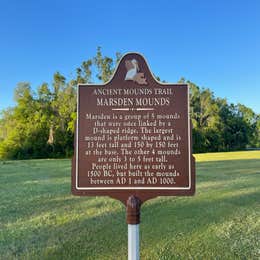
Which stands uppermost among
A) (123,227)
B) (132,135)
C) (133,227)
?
(132,135)

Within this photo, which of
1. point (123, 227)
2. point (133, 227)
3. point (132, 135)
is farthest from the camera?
point (123, 227)

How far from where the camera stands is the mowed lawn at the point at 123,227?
3.49 metres

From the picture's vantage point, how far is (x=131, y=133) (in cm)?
296

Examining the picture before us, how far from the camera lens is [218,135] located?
150ft

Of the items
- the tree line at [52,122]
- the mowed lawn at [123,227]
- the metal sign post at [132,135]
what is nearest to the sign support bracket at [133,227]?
the metal sign post at [132,135]

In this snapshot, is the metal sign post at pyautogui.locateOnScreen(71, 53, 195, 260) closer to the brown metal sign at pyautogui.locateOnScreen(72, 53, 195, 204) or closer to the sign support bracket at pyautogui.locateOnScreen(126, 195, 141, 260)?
the brown metal sign at pyautogui.locateOnScreen(72, 53, 195, 204)

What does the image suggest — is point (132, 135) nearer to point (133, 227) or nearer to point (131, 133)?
point (131, 133)

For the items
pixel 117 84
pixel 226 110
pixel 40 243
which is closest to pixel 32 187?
pixel 40 243

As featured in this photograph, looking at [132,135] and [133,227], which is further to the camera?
[132,135]

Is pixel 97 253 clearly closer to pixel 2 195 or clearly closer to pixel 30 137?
pixel 2 195

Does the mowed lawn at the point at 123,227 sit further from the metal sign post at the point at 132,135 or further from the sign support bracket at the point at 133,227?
the metal sign post at the point at 132,135

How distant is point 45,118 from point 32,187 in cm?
3048

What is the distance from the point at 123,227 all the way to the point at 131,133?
6.97 feet

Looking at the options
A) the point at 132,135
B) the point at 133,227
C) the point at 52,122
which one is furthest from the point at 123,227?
the point at 52,122
